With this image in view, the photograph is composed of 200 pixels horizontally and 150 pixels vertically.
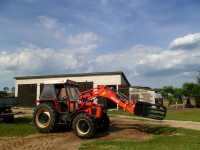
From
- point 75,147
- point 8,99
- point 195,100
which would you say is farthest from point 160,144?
point 195,100

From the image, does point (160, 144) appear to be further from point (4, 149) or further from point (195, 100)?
point (195, 100)

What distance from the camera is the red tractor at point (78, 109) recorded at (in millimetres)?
13641

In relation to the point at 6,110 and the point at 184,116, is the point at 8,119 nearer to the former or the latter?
the point at 6,110

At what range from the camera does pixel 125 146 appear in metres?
11.3

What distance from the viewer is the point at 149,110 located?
13781 millimetres

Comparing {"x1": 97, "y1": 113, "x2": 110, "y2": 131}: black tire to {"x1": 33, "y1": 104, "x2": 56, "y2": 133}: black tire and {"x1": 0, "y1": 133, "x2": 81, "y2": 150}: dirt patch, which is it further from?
{"x1": 33, "y1": 104, "x2": 56, "y2": 133}: black tire

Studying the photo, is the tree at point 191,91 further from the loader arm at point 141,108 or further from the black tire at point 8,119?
the loader arm at point 141,108

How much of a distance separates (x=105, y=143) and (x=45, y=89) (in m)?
5.11

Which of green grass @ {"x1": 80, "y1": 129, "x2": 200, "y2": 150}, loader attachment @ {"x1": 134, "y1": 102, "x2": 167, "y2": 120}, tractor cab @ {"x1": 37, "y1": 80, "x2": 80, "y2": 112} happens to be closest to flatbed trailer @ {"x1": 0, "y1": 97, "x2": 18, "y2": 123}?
tractor cab @ {"x1": 37, "y1": 80, "x2": 80, "y2": 112}

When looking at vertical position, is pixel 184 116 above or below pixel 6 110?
below

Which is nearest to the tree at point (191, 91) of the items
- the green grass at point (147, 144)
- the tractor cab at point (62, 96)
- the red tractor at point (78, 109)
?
the tractor cab at point (62, 96)

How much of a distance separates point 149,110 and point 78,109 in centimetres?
305

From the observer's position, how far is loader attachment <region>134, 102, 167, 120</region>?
1367 cm

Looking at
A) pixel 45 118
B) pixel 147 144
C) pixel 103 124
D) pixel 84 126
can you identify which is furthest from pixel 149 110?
pixel 45 118
